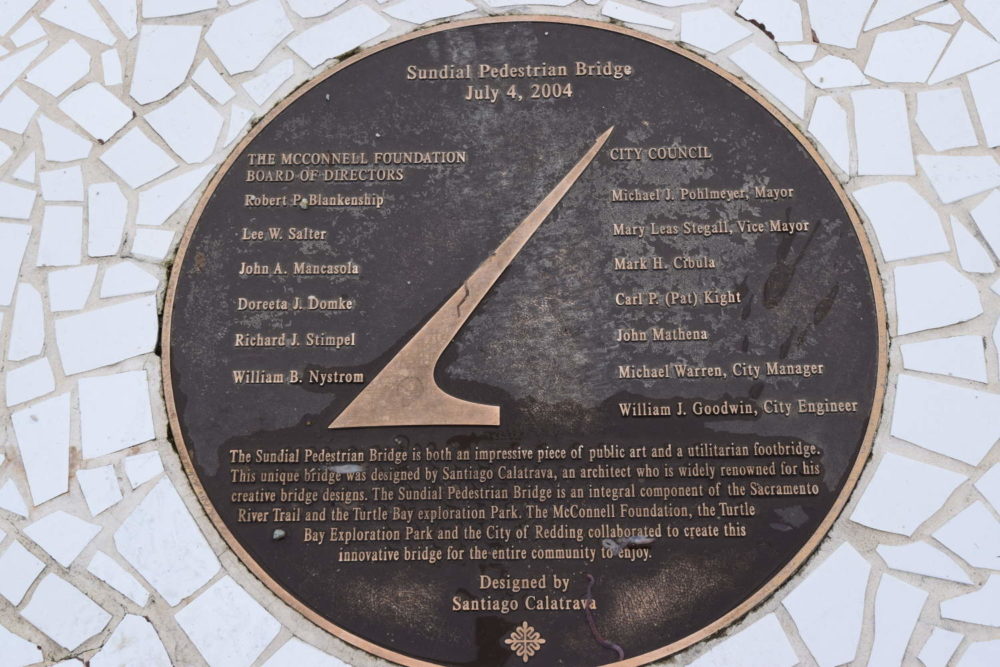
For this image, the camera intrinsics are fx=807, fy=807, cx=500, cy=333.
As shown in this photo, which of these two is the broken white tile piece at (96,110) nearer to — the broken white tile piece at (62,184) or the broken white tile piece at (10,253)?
the broken white tile piece at (62,184)

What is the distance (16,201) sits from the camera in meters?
3.85

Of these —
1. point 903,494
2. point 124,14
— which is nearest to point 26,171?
point 124,14

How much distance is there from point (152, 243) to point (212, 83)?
87cm

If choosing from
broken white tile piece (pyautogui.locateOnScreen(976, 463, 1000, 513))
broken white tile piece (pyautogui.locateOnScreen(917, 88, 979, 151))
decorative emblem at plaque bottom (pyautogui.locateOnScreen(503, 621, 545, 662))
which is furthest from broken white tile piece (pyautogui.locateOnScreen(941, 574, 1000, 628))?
broken white tile piece (pyautogui.locateOnScreen(917, 88, 979, 151))

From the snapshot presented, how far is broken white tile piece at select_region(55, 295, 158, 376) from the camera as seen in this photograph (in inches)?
141

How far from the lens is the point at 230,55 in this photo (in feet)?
13.2

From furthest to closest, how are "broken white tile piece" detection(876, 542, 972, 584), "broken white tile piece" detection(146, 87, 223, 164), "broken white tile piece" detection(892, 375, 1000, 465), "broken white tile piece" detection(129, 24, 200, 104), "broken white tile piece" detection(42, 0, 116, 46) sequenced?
"broken white tile piece" detection(42, 0, 116, 46) < "broken white tile piece" detection(129, 24, 200, 104) < "broken white tile piece" detection(146, 87, 223, 164) < "broken white tile piece" detection(892, 375, 1000, 465) < "broken white tile piece" detection(876, 542, 972, 584)

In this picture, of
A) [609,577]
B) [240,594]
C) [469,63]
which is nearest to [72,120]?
[469,63]

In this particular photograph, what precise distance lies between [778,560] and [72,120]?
3843 mm

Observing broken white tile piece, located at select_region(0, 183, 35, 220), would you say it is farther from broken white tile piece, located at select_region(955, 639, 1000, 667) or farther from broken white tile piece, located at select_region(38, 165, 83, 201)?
broken white tile piece, located at select_region(955, 639, 1000, 667)

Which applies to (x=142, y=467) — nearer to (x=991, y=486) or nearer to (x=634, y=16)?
(x=634, y=16)

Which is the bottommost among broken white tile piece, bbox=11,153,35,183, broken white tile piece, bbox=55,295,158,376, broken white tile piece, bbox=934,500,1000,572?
broken white tile piece, bbox=934,500,1000,572

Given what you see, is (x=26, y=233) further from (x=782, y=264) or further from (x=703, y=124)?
Result: (x=782, y=264)

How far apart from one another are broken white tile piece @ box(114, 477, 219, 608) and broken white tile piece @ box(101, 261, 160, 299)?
89 centimetres
